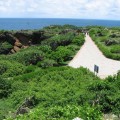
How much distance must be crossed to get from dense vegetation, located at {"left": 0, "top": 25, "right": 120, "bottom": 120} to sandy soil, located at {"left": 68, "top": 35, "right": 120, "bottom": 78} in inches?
42.2

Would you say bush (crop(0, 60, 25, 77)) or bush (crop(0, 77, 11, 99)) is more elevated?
bush (crop(0, 77, 11, 99))

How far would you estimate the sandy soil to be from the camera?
3060 centimetres

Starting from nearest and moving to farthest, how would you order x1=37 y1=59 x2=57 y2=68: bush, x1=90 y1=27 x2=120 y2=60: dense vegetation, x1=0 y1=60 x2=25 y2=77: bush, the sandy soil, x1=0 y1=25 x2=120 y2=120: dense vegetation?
1. x1=0 y1=25 x2=120 y2=120: dense vegetation
2. the sandy soil
3. x1=0 y1=60 x2=25 y2=77: bush
4. x1=37 y1=59 x2=57 y2=68: bush
5. x1=90 y1=27 x2=120 y2=60: dense vegetation

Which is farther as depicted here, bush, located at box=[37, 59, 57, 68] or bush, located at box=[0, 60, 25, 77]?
bush, located at box=[37, 59, 57, 68]

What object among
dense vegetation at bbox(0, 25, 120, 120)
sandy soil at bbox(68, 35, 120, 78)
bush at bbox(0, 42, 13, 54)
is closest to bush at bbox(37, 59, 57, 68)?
dense vegetation at bbox(0, 25, 120, 120)

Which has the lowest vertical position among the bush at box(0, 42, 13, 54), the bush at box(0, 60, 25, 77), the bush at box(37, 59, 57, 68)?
the bush at box(0, 42, 13, 54)

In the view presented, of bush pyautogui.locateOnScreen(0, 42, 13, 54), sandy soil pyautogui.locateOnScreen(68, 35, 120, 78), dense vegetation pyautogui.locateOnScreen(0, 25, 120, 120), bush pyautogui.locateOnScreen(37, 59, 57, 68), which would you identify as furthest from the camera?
bush pyautogui.locateOnScreen(0, 42, 13, 54)

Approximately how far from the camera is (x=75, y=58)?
37000 mm

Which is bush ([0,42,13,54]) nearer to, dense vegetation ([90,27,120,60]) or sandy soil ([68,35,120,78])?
sandy soil ([68,35,120,78])

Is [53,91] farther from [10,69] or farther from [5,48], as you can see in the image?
[5,48]

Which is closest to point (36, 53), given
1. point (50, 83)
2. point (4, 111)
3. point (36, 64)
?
point (36, 64)

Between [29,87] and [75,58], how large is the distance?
41.6 feet

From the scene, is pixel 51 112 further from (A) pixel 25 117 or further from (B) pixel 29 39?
(B) pixel 29 39

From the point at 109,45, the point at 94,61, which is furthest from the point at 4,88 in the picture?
the point at 109,45
